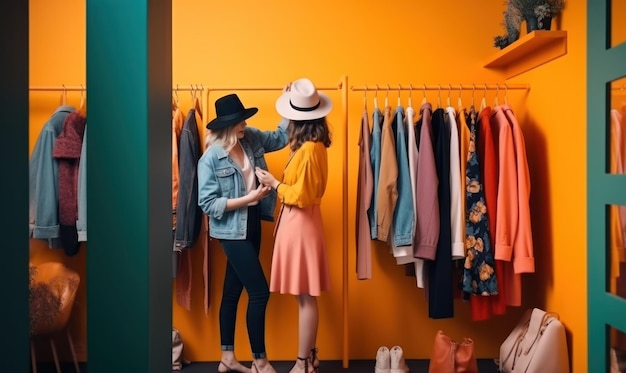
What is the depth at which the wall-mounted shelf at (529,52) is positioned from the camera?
313 cm

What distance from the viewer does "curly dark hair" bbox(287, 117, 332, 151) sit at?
3.21 meters

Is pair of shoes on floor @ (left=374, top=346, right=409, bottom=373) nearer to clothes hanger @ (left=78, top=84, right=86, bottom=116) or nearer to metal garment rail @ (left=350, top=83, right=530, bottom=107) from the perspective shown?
metal garment rail @ (left=350, top=83, right=530, bottom=107)

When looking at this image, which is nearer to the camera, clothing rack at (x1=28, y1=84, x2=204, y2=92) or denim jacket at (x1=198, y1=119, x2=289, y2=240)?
denim jacket at (x1=198, y1=119, x2=289, y2=240)

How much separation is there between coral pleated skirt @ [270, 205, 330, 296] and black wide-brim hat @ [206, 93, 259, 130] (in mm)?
617

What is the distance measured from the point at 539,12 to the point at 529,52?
379 millimetres

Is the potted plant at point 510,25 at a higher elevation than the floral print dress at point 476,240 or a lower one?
higher

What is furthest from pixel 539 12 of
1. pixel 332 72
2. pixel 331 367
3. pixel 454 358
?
pixel 331 367

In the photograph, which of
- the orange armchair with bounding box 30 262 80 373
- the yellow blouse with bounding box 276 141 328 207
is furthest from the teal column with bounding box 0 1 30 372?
the orange armchair with bounding box 30 262 80 373

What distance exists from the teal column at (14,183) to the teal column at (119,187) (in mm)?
212

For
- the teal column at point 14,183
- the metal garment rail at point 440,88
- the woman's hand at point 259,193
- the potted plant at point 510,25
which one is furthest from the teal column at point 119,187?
the potted plant at point 510,25

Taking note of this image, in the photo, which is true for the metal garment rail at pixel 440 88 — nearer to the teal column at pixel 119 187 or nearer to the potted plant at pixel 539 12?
the potted plant at pixel 539 12

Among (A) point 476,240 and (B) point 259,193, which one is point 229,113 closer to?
(B) point 259,193

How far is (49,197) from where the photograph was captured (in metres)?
3.43

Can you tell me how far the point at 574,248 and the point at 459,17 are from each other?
1.84 m
